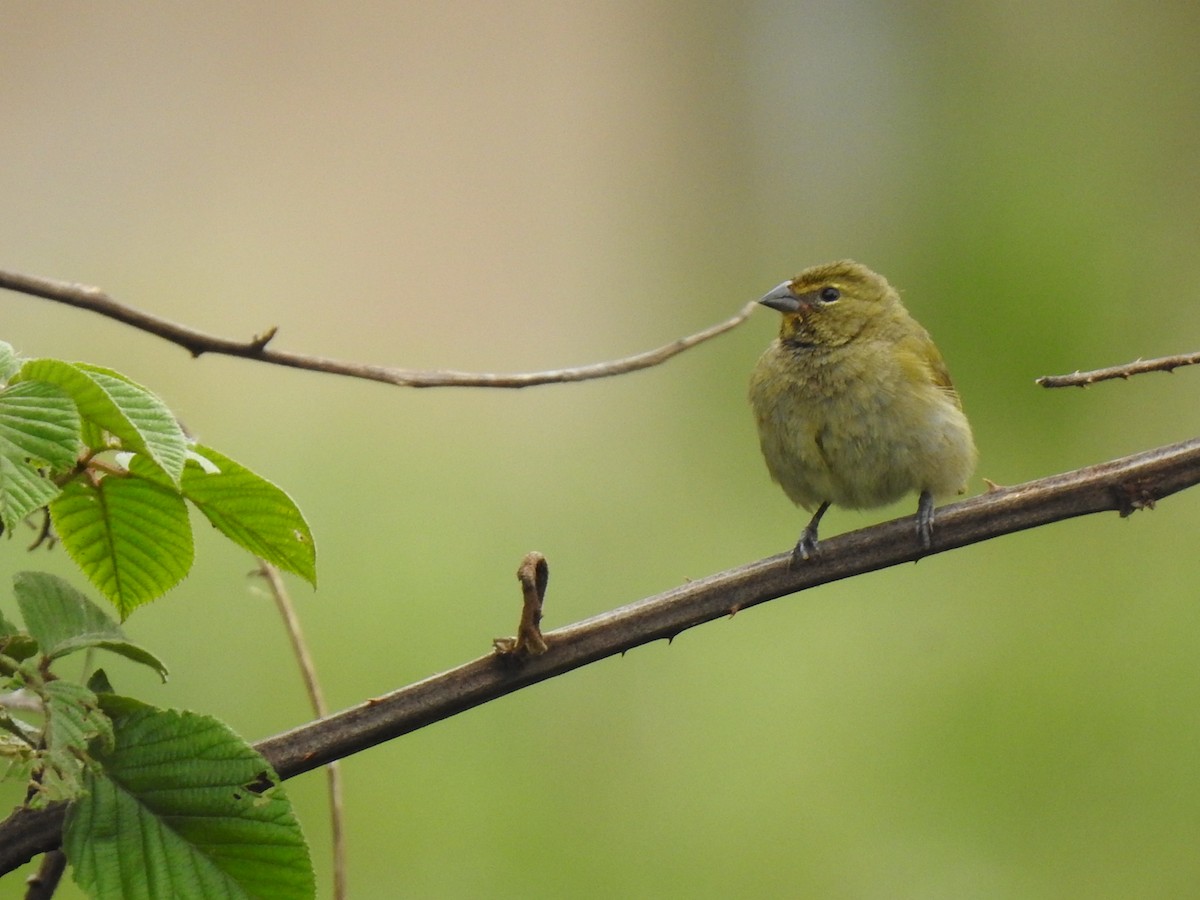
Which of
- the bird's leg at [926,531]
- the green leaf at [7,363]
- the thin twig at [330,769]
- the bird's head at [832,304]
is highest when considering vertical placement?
the green leaf at [7,363]

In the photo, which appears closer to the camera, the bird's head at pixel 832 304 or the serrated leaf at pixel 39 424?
the serrated leaf at pixel 39 424

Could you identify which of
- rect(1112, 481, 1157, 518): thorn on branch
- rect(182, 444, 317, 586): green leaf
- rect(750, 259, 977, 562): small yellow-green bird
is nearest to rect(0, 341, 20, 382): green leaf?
rect(182, 444, 317, 586): green leaf

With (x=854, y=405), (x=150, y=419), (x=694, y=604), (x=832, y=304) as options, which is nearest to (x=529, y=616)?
(x=694, y=604)

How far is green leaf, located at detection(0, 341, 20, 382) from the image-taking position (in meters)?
0.71

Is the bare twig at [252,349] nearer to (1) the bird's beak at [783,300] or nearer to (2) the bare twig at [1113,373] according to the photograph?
(2) the bare twig at [1113,373]

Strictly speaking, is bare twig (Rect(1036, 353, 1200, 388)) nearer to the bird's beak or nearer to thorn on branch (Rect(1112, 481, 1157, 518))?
thorn on branch (Rect(1112, 481, 1157, 518))

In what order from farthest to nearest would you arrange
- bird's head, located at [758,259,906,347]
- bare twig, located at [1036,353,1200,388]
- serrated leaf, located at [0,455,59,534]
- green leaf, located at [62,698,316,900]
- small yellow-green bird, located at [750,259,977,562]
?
bird's head, located at [758,259,906,347], small yellow-green bird, located at [750,259,977,562], bare twig, located at [1036,353,1200,388], green leaf, located at [62,698,316,900], serrated leaf, located at [0,455,59,534]

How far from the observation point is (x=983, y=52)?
309 centimetres

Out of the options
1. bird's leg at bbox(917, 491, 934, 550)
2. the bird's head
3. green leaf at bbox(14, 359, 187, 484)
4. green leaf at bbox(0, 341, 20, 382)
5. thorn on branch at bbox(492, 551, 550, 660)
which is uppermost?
green leaf at bbox(0, 341, 20, 382)

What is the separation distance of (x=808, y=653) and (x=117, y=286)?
179 centimetres

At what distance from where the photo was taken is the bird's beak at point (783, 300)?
81.2 inches

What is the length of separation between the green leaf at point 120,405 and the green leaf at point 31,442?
15 mm

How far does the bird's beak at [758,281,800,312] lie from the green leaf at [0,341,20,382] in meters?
1.47

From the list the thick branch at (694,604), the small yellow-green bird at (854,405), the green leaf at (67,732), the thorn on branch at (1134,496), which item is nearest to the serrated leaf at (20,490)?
the green leaf at (67,732)
